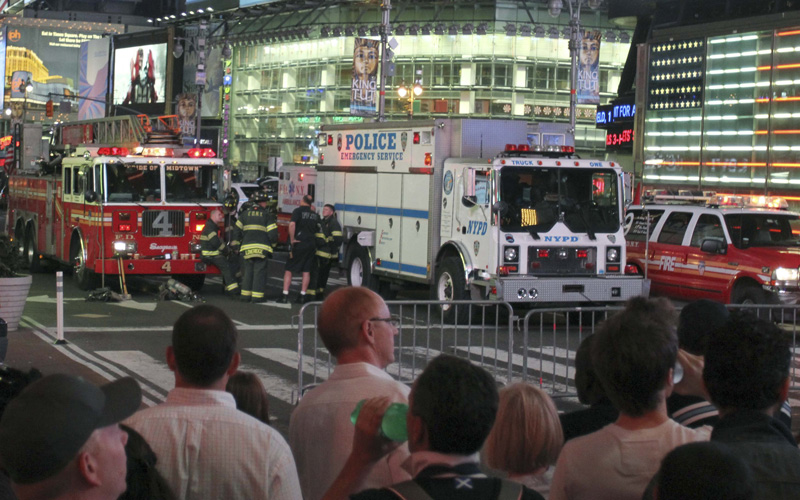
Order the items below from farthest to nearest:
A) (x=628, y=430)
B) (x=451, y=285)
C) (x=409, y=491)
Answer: (x=451, y=285), (x=628, y=430), (x=409, y=491)

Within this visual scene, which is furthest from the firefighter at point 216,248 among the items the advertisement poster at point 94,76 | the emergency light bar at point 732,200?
the advertisement poster at point 94,76

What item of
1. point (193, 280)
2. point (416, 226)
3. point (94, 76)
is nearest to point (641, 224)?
point (416, 226)

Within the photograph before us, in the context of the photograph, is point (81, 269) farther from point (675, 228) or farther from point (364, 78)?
point (364, 78)

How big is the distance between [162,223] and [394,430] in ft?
54.4

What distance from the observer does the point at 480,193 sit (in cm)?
1602

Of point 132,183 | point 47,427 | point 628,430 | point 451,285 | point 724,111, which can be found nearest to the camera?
point 47,427

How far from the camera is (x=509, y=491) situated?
301cm

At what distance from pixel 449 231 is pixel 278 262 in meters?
10.8

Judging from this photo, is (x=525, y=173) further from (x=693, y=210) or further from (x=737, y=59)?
(x=737, y=59)

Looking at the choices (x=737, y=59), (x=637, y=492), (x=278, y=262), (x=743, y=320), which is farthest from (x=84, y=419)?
(x=737, y=59)

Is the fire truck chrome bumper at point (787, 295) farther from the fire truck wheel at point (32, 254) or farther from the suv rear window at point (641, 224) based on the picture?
the fire truck wheel at point (32, 254)

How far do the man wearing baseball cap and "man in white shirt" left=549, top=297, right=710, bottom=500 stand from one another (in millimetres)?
1583

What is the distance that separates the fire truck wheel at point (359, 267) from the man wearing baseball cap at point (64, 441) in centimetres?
1604

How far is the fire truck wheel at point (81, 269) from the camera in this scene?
19.5m
